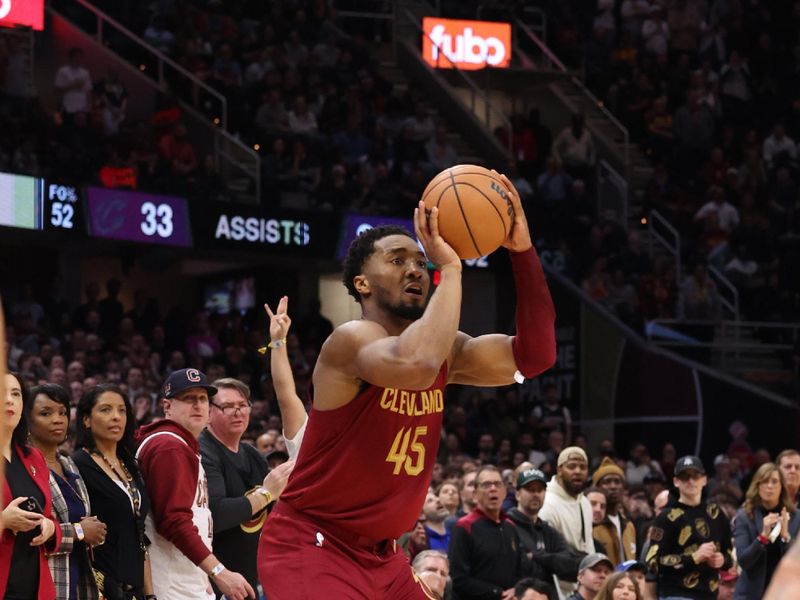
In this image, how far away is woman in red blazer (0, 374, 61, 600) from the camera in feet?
19.7

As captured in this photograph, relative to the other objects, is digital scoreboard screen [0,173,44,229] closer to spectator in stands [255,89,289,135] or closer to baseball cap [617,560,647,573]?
spectator in stands [255,89,289,135]

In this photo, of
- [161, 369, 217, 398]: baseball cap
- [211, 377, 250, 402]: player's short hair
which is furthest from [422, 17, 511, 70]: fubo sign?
[161, 369, 217, 398]: baseball cap

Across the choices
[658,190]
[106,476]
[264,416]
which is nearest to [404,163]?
[658,190]

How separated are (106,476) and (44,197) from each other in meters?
9.19

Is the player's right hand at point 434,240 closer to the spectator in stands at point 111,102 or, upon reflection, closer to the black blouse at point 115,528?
the black blouse at point 115,528

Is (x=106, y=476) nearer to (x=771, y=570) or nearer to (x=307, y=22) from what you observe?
(x=771, y=570)

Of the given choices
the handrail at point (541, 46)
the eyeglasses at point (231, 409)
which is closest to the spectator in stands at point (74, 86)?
the handrail at point (541, 46)

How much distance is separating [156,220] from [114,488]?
32.7 ft

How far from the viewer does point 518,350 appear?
5168 millimetres

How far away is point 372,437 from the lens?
4.88 m

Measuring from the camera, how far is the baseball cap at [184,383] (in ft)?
23.2

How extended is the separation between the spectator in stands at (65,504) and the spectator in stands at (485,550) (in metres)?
3.31

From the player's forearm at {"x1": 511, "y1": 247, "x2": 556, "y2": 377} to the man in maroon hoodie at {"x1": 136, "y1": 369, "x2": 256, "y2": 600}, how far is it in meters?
2.10

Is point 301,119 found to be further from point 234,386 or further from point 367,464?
point 367,464
